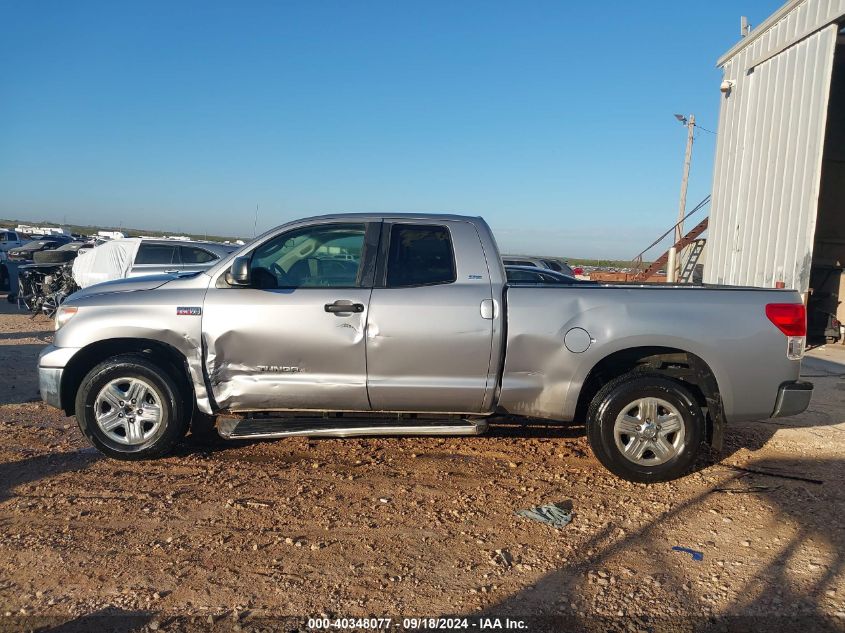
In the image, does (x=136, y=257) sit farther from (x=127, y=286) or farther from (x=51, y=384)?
(x=51, y=384)

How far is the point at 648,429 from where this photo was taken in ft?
15.1

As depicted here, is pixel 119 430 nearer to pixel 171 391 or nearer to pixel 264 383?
pixel 171 391

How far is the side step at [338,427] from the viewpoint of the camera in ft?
15.1

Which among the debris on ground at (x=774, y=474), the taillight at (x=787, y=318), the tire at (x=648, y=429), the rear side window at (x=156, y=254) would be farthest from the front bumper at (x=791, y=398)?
the rear side window at (x=156, y=254)

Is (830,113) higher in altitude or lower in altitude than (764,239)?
higher

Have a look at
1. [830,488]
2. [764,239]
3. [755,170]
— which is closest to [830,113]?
[755,170]

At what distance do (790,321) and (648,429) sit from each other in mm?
1243

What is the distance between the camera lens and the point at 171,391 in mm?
4758

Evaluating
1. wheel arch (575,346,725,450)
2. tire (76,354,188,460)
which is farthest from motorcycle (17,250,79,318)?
wheel arch (575,346,725,450)

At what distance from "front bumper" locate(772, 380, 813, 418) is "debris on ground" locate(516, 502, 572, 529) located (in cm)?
172

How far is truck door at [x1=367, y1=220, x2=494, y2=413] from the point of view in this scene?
180 inches

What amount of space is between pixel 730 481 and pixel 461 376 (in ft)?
7.18

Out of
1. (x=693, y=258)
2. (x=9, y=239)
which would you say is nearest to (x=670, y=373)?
(x=693, y=258)

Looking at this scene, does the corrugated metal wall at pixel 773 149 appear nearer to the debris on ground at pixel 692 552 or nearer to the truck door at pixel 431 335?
the truck door at pixel 431 335
